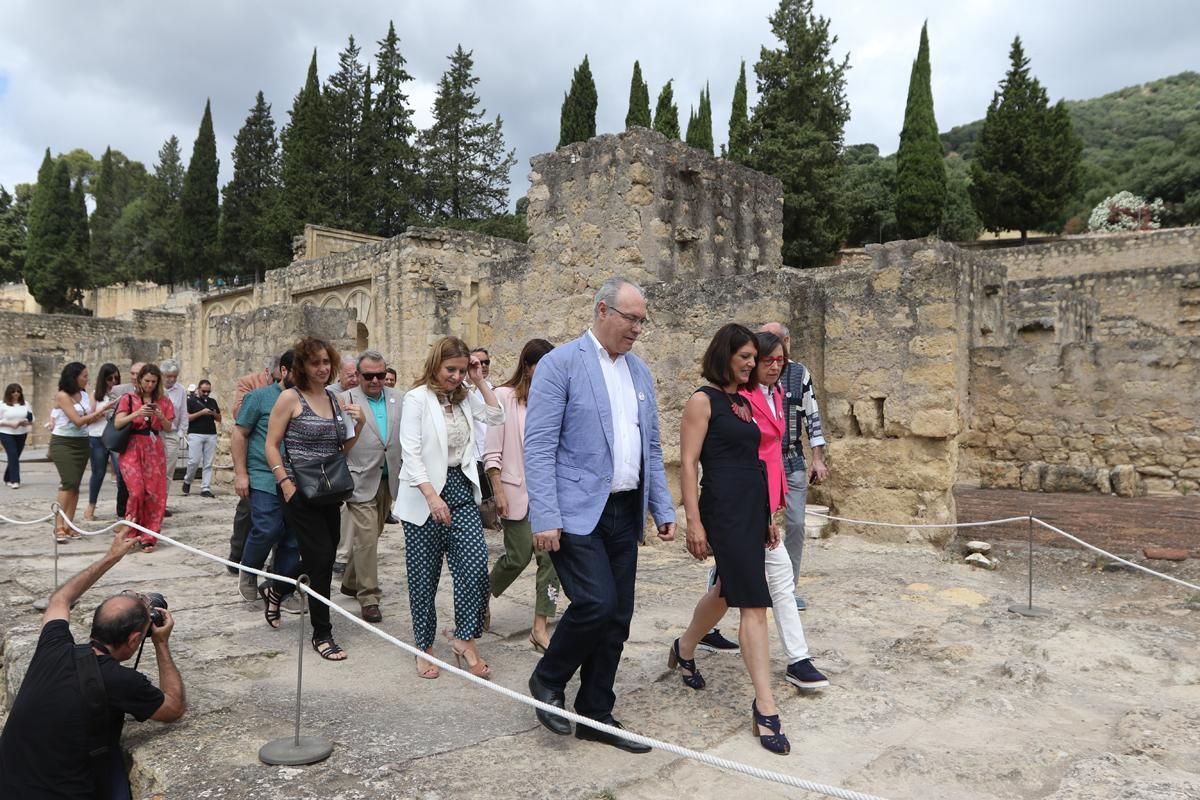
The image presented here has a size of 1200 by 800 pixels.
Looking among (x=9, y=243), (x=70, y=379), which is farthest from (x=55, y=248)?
(x=70, y=379)

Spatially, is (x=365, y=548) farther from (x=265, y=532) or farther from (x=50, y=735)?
(x=50, y=735)

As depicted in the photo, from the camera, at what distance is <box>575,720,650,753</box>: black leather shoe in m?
2.92

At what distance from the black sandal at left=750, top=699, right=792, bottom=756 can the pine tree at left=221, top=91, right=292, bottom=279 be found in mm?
40104

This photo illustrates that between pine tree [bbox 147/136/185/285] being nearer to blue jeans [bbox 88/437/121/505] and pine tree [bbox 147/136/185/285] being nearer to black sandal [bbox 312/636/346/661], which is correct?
blue jeans [bbox 88/437/121/505]

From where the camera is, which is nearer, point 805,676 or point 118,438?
point 805,676

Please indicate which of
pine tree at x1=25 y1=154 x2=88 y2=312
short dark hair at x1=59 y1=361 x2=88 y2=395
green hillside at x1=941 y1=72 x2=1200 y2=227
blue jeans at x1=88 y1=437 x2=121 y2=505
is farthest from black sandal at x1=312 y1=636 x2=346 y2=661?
pine tree at x1=25 y1=154 x2=88 y2=312

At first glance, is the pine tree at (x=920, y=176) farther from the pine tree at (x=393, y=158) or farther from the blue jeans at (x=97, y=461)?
the blue jeans at (x=97, y=461)

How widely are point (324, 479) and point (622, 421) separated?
167 centimetres

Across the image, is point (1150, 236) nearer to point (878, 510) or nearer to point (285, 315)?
point (878, 510)

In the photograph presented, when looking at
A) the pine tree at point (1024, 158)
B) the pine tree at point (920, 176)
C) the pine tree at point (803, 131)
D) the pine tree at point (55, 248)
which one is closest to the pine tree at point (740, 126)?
the pine tree at point (803, 131)

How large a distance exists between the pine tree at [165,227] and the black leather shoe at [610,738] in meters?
47.8

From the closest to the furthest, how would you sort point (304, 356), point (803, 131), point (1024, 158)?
point (304, 356)
point (803, 131)
point (1024, 158)

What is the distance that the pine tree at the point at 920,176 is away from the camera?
34.6m

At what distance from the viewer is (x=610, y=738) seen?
9.71 ft
